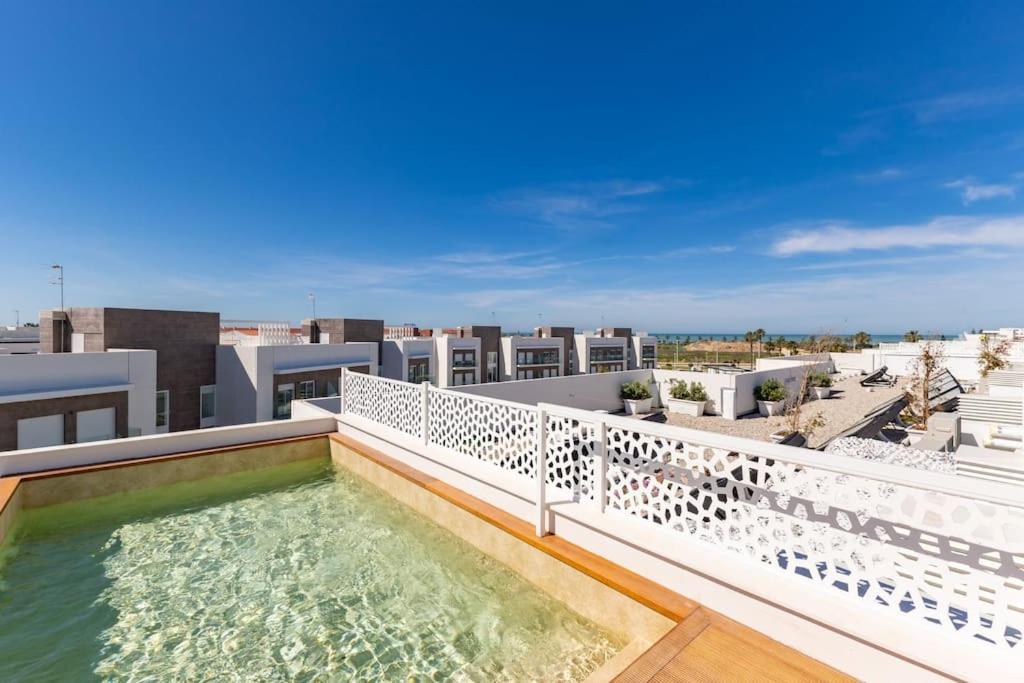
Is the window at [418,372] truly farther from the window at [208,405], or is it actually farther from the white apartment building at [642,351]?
the white apartment building at [642,351]

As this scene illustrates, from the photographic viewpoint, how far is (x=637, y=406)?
17766 millimetres

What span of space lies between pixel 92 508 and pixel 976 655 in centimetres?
712

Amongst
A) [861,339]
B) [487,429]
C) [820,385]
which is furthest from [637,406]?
[861,339]

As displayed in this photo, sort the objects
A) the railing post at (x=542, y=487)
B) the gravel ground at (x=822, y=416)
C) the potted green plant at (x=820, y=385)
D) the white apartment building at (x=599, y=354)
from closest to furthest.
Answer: the railing post at (x=542, y=487) < the gravel ground at (x=822, y=416) < the potted green plant at (x=820, y=385) < the white apartment building at (x=599, y=354)

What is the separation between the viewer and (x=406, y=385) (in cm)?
541

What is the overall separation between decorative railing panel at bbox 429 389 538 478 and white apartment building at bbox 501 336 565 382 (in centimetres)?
2311

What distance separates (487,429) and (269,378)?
1152cm

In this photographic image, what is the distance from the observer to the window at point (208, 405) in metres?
13.5

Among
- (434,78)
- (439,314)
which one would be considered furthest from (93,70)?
(439,314)

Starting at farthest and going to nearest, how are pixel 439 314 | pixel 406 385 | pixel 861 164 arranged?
pixel 439 314, pixel 861 164, pixel 406 385

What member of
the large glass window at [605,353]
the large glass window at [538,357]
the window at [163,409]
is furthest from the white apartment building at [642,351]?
the window at [163,409]

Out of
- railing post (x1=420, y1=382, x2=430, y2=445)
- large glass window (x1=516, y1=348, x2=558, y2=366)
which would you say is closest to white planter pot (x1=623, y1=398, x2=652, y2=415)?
large glass window (x1=516, y1=348, x2=558, y2=366)

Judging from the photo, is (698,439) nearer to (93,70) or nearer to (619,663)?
(619,663)

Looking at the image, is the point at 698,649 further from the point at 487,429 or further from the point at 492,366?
the point at 492,366
